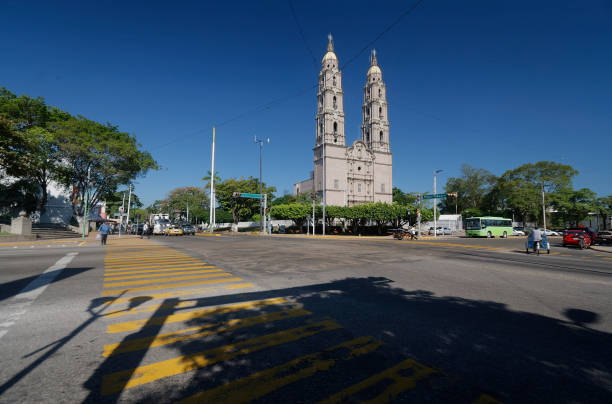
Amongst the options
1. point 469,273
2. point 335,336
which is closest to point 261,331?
point 335,336

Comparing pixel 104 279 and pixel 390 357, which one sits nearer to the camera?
pixel 390 357

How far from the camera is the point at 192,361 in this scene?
310 centimetres

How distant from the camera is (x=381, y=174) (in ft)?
229

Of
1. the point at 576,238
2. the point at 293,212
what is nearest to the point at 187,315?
the point at 576,238

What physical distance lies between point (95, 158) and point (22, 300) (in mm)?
30188

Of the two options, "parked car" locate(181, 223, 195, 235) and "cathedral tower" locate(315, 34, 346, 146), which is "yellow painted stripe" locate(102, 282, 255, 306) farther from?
"cathedral tower" locate(315, 34, 346, 146)

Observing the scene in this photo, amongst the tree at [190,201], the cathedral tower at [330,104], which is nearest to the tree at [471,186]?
the cathedral tower at [330,104]

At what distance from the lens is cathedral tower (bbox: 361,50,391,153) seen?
70188mm

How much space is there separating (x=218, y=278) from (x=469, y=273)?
7.56 meters

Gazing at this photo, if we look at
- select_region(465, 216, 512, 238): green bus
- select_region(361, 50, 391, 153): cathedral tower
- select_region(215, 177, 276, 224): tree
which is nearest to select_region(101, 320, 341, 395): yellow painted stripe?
select_region(465, 216, 512, 238): green bus

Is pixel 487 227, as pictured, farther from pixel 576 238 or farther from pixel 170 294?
pixel 170 294

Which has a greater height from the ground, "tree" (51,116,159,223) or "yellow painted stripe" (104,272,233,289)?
"tree" (51,116,159,223)

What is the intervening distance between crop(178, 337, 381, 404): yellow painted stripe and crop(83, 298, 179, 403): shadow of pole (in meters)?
0.68

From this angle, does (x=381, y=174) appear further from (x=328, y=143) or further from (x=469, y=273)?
(x=469, y=273)
